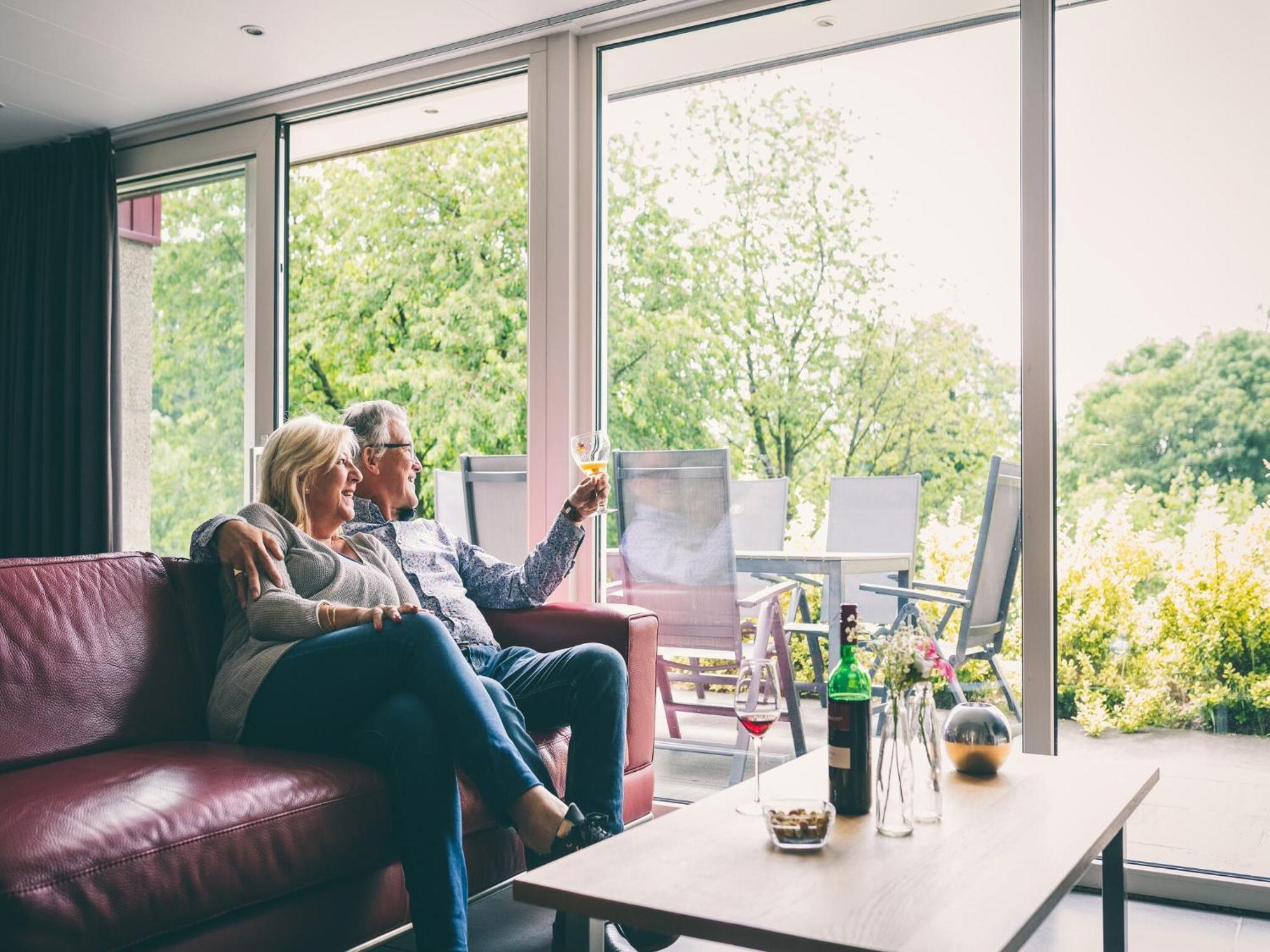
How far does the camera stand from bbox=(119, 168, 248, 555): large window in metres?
4.36

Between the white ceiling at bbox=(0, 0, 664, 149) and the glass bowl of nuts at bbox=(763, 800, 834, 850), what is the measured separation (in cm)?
265

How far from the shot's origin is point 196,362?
4453 millimetres

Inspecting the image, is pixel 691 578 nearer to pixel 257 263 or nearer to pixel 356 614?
pixel 356 614

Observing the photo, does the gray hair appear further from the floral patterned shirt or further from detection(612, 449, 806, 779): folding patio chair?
detection(612, 449, 806, 779): folding patio chair

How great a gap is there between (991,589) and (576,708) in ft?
3.87

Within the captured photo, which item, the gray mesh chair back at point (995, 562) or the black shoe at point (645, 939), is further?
the gray mesh chair back at point (995, 562)

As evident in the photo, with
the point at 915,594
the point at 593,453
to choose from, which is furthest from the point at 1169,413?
the point at 593,453

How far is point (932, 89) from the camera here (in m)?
3.13

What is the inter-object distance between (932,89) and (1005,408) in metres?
0.91

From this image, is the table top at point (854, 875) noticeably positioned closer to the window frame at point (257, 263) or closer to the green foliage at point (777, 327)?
the green foliage at point (777, 327)

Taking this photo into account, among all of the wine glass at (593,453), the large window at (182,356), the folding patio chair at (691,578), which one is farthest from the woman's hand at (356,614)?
the large window at (182,356)

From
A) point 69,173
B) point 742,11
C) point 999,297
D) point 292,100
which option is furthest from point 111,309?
point 999,297

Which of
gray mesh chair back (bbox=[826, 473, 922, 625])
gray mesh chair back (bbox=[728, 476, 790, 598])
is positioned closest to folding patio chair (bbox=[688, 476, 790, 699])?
gray mesh chair back (bbox=[728, 476, 790, 598])

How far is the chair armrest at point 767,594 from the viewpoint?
3252mm
